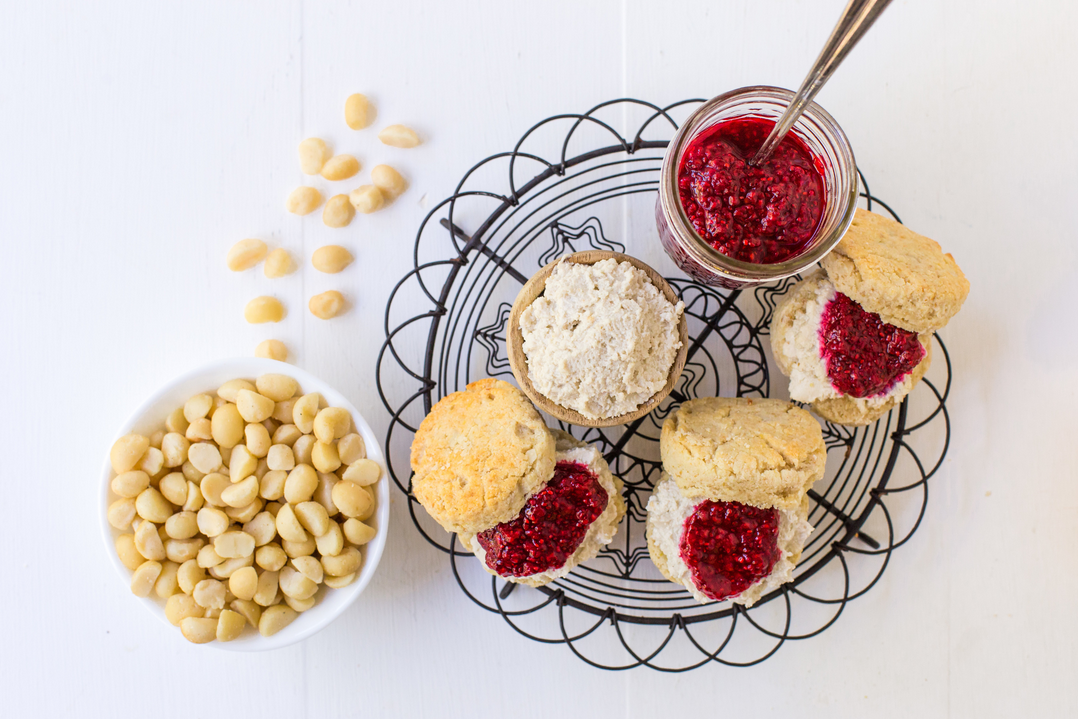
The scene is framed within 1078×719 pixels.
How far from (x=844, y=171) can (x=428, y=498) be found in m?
1.04

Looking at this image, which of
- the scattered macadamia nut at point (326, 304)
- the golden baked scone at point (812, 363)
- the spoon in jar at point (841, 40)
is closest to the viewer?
the spoon in jar at point (841, 40)

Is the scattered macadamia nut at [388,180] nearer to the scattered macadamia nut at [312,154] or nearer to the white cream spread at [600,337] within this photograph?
the scattered macadamia nut at [312,154]

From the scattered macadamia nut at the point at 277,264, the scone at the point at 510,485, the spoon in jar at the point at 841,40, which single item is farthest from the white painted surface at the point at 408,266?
the spoon in jar at the point at 841,40

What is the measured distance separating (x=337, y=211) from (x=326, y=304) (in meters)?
0.23

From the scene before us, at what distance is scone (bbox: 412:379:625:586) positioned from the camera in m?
1.40

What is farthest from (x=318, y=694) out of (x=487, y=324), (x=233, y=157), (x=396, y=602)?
(x=233, y=157)

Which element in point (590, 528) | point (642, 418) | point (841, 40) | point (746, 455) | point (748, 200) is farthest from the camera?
point (642, 418)

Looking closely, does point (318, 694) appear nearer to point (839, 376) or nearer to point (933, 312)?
point (839, 376)

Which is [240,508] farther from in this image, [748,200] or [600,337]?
[748,200]

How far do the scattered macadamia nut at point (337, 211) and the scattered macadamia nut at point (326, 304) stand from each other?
0.17 metres

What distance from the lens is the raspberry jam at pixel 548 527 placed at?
143cm

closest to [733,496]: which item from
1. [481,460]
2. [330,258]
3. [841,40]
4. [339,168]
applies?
[481,460]

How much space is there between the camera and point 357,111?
1718 millimetres

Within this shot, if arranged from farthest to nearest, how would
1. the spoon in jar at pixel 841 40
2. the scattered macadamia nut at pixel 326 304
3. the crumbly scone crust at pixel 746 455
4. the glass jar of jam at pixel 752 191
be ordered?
the scattered macadamia nut at pixel 326 304
the crumbly scone crust at pixel 746 455
the glass jar of jam at pixel 752 191
the spoon in jar at pixel 841 40
